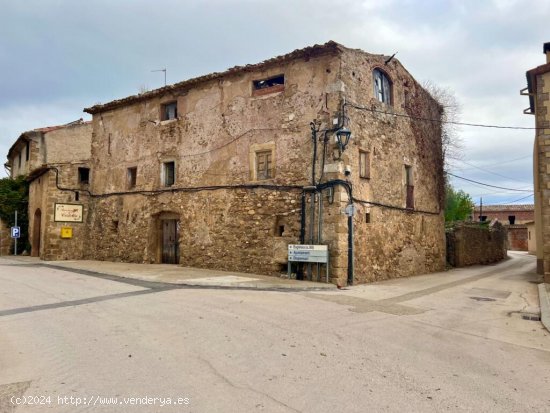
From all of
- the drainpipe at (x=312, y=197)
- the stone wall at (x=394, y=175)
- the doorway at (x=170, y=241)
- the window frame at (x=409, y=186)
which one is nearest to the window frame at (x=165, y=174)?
the doorway at (x=170, y=241)

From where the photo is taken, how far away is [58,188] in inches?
697

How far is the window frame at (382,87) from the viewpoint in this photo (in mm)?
13836

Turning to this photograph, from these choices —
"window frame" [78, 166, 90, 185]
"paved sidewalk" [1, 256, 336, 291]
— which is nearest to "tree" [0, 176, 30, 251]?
"window frame" [78, 166, 90, 185]

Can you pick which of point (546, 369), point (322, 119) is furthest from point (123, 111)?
point (546, 369)

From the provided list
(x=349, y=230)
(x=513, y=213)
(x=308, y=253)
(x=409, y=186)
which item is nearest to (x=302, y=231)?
(x=308, y=253)

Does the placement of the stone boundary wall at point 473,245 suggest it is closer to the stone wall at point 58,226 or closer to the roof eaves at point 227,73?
the roof eaves at point 227,73

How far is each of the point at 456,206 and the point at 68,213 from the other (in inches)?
1142

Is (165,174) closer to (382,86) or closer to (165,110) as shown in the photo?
(165,110)

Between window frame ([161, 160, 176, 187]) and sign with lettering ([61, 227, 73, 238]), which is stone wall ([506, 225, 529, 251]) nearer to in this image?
window frame ([161, 160, 176, 187])

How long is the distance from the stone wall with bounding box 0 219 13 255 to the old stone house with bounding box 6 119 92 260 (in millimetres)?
1934

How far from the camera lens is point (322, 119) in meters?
11.9

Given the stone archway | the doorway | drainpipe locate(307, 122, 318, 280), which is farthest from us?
the stone archway

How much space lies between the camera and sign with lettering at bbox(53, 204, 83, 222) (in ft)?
57.6

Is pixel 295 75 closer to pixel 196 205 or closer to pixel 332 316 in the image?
pixel 196 205
